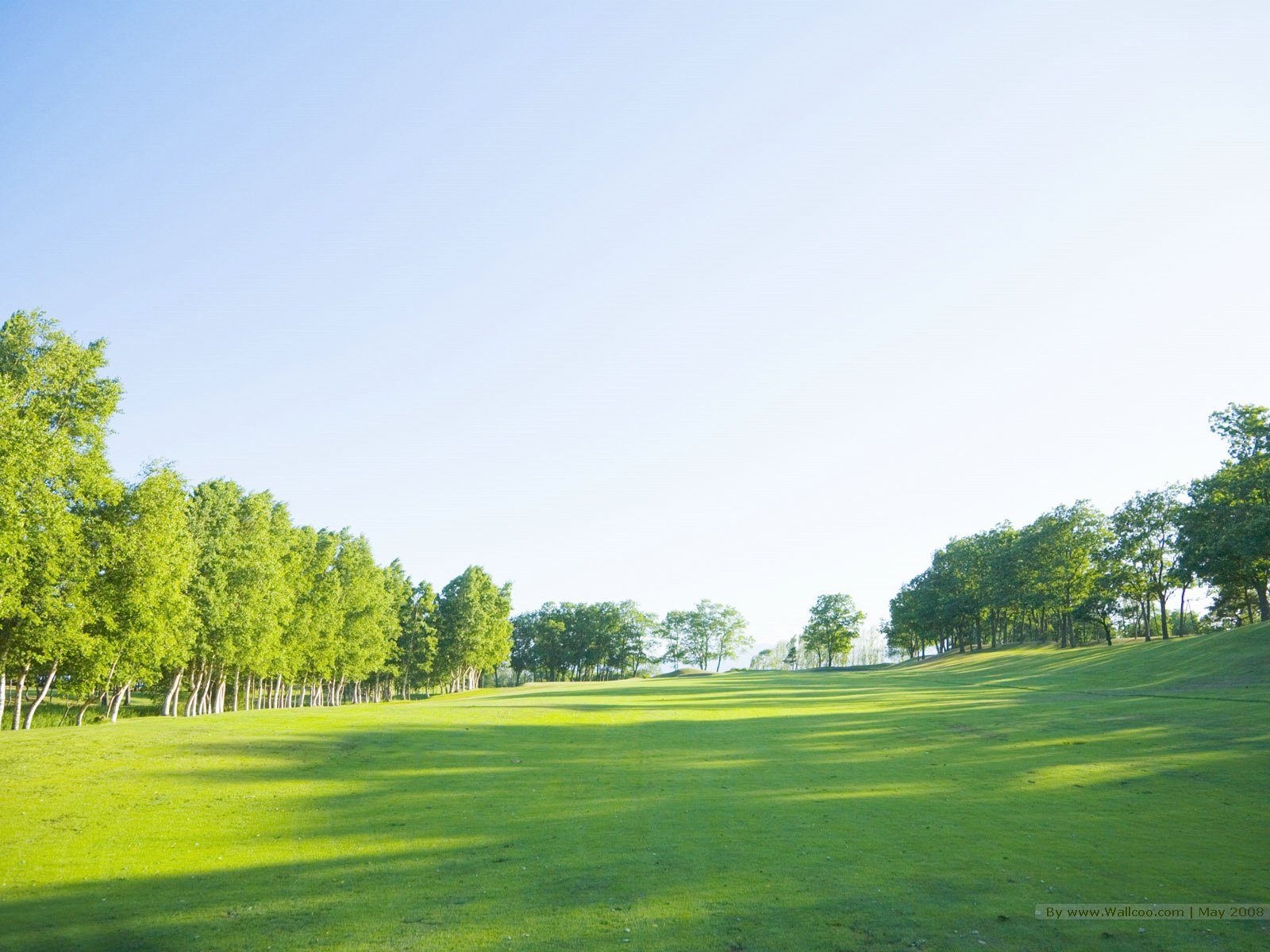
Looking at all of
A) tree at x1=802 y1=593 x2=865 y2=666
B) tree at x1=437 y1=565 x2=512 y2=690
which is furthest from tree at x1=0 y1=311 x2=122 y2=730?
tree at x1=802 y1=593 x2=865 y2=666

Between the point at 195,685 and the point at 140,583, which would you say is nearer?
the point at 140,583

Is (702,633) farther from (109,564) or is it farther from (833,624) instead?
(109,564)

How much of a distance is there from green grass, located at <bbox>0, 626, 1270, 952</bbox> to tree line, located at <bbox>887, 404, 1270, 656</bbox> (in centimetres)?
3459

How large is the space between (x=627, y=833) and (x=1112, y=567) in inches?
3954

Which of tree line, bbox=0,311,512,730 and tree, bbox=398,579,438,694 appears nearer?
tree line, bbox=0,311,512,730

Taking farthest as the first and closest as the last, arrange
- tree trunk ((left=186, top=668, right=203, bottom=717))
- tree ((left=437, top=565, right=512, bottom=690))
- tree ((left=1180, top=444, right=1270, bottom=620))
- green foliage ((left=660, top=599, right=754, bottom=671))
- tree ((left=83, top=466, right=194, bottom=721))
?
green foliage ((left=660, top=599, right=754, bottom=671)) → tree ((left=437, top=565, right=512, bottom=690)) → tree trunk ((left=186, top=668, right=203, bottom=717)) → tree ((left=1180, top=444, right=1270, bottom=620)) → tree ((left=83, top=466, right=194, bottom=721))

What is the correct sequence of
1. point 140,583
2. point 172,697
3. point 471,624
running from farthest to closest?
point 471,624 → point 172,697 → point 140,583

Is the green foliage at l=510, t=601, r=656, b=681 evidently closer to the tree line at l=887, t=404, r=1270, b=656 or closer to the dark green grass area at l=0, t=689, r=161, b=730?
the tree line at l=887, t=404, r=1270, b=656

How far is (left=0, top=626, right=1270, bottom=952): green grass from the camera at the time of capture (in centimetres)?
1109

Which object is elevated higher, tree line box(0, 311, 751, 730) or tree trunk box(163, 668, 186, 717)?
tree line box(0, 311, 751, 730)

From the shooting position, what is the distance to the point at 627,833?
15.9m

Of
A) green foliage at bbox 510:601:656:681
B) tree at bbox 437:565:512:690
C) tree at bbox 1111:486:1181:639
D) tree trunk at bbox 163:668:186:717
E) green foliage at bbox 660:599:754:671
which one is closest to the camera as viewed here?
tree trunk at bbox 163:668:186:717

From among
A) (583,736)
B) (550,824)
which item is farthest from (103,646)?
(550,824)

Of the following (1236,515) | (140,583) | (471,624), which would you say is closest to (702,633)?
(471,624)
